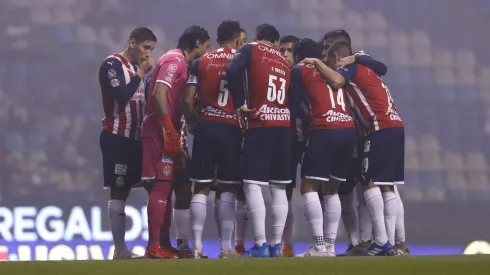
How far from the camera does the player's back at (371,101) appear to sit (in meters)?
9.87

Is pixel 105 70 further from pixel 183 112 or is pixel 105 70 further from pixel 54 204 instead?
pixel 54 204

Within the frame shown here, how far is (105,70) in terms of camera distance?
9453 millimetres

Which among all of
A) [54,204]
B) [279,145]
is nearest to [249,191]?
[279,145]

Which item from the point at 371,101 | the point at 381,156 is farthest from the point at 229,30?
the point at 381,156

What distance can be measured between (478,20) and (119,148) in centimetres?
4169

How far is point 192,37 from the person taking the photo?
31.9 feet

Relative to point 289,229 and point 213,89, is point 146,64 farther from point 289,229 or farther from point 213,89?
point 289,229

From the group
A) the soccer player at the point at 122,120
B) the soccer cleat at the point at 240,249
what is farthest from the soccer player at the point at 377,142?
the soccer player at the point at 122,120

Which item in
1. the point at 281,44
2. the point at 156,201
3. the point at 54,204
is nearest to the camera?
the point at 156,201

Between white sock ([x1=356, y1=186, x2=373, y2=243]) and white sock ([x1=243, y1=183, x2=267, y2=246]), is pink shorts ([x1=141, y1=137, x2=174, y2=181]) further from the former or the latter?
white sock ([x1=356, y1=186, x2=373, y2=243])

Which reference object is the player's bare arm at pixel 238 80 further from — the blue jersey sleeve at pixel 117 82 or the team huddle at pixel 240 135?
the blue jersey sleeve at pixel 117 82

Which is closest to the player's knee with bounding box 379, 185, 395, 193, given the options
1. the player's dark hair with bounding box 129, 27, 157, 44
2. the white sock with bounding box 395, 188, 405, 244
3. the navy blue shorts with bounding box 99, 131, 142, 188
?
the white sock with bounding box 395, 188, 405, 244

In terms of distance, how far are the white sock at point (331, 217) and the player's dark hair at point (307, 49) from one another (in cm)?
136

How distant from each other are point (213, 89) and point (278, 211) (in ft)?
3.93
